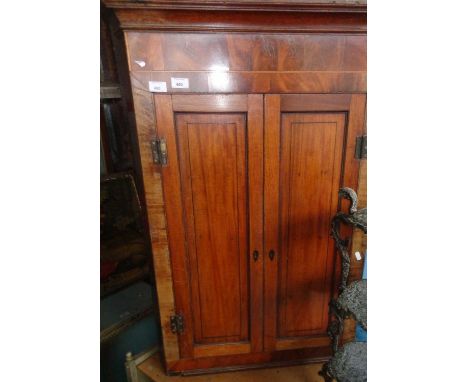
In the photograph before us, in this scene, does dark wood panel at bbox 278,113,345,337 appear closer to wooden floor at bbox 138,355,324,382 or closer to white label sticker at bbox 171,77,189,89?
wooden floor at bbox 138,355,324,382

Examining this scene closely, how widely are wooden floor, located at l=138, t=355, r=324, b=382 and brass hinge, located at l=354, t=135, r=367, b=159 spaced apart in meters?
1.08

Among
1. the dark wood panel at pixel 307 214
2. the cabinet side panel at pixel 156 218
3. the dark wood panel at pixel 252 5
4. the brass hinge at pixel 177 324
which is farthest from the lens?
the brass hinge at pixel 177 324

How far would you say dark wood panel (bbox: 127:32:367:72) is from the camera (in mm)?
915

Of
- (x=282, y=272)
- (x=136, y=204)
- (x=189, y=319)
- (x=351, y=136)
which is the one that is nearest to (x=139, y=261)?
(x=136, y=204)

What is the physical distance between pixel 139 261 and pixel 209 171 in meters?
1.24

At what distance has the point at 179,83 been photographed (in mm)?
947

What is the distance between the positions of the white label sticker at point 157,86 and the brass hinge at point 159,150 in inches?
6.7

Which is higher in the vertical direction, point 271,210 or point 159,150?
point 159,150

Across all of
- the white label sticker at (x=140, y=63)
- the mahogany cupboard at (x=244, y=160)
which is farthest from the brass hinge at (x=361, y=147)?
the white label sticker at (x=140, y=63)

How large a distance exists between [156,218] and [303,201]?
0.61m

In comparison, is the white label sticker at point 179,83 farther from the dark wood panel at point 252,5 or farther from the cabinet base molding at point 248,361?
the cabinet base molding at point 248,361

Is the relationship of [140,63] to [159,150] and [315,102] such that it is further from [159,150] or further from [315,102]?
→ [315,102]

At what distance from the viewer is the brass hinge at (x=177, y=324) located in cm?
123

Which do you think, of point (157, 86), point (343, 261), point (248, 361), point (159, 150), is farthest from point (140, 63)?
point (248, 361)
